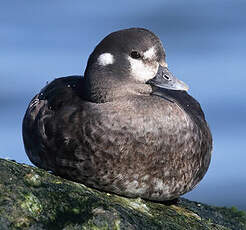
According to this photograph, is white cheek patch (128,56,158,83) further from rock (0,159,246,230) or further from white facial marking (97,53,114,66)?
rock (0,159,246,230)

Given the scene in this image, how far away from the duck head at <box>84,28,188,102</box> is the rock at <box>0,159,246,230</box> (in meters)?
0.84

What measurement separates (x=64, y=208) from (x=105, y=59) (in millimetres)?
1581

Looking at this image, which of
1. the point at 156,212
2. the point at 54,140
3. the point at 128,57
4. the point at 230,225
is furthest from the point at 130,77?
the point at 230,225

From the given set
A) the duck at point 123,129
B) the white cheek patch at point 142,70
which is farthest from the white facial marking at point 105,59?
the white cheek patch at point 142,70

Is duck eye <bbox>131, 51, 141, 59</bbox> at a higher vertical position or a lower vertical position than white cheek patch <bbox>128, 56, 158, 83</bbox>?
higher

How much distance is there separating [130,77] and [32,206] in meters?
1.74

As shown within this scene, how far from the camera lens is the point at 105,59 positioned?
17.7ft

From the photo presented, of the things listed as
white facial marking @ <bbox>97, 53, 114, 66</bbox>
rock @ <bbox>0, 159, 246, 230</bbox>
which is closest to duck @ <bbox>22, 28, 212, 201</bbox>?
white facial marking @ <bbox>97, 53, 114, 66</bbox>

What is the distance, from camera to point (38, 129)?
18.2 feet

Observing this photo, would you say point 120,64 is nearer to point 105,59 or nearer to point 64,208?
point 105,59

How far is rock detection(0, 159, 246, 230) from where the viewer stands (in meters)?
3.99

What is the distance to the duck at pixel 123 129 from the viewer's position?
17.1 ft

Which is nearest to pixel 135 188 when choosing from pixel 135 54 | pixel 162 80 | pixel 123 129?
pixel 123 129

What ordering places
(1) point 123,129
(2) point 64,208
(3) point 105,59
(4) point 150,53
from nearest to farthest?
1. (2) point 64,208
2. (1) point 123,129
3. (3) point 105,59
4. (4) point 150,53
